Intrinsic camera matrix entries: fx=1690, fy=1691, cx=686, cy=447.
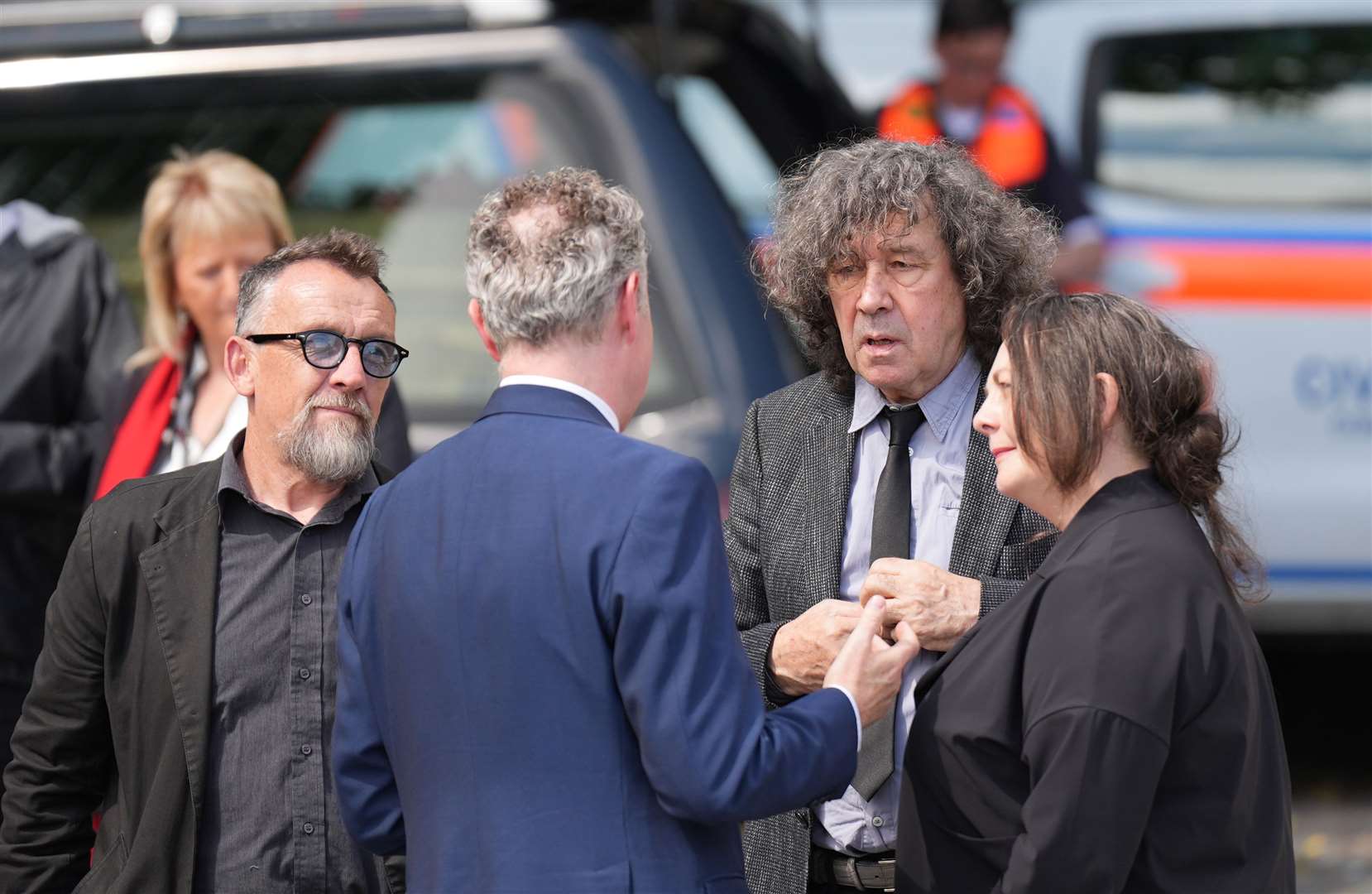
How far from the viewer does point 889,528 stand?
8.10 feet

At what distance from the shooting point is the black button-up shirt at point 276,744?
2.39m

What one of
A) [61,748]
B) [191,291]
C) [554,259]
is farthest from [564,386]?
[191,291]

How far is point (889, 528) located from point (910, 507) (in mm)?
50

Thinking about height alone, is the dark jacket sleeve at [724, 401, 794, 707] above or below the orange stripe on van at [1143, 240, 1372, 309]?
below

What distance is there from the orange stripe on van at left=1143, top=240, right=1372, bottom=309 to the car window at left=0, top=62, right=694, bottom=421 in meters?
2.53

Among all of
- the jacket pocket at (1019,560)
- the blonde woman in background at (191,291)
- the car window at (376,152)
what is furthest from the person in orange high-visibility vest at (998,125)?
the jacket pocket at (1019,560)

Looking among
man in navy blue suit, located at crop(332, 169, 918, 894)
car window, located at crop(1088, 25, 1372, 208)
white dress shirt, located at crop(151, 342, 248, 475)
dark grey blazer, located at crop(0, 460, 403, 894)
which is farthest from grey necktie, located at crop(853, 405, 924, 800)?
car window, located at crop(1088, 25, 1372, 208)

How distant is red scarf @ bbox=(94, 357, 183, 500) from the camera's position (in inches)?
130

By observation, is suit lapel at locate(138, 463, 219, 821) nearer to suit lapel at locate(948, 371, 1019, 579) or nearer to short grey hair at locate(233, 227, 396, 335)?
short grey hair at locate(233, 227, 396, 335)

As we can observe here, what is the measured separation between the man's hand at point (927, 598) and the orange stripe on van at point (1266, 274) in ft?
12.1

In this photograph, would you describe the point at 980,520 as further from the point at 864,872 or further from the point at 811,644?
the point at 864,872

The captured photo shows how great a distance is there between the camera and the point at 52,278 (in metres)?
3.74

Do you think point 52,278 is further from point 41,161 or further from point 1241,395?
point 1241,395

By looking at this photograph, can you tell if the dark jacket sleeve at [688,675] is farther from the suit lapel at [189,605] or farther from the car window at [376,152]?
the car window at [376,152]
